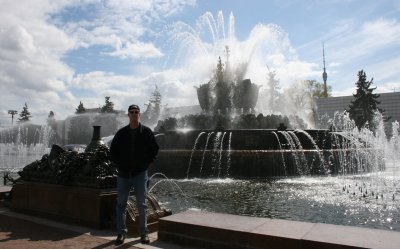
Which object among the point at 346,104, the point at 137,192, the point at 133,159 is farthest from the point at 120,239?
the point at 346,104

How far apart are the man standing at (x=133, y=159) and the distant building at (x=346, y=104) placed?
71434 millimetres

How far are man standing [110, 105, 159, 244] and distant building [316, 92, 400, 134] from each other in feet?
234

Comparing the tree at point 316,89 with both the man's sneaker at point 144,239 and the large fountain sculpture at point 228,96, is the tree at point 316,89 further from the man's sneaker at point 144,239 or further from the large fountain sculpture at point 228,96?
→ the man's sneaker at point 144,239

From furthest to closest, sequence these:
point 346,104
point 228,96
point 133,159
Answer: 1. point 346,104
2. point 228,96
3. point 133,159

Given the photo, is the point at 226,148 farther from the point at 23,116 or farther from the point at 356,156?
the point at 23,116

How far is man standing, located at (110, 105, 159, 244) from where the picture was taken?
503 centimetres

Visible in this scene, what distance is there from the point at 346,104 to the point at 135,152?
76373 mm

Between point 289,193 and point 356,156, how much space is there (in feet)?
26.3

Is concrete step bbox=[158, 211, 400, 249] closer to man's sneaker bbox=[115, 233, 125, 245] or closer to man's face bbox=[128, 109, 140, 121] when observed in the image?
man's sneaker bbox=[115, 233, 125, 245]

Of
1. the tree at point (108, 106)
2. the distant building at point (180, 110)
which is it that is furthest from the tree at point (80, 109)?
the distant building at point (180, 110)

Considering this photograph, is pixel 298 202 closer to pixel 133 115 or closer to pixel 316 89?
pixel 133 115

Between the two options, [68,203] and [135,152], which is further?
[68,203]

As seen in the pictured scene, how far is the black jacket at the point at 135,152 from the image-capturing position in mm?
5039

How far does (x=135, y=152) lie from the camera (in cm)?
505
